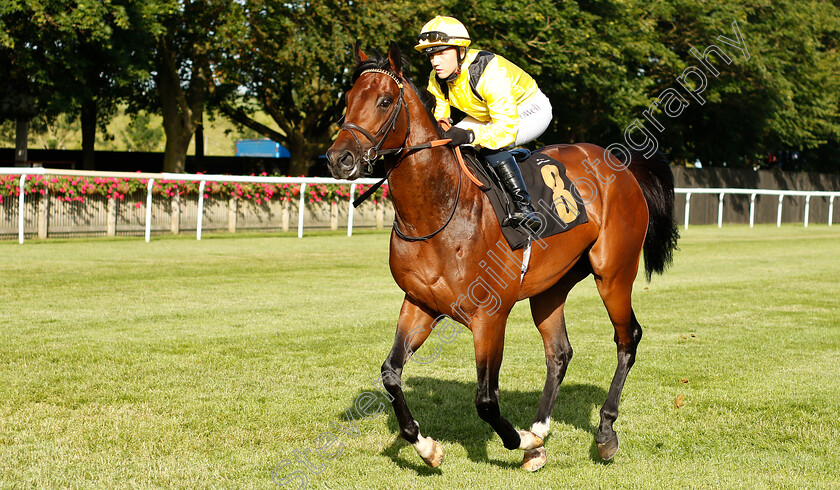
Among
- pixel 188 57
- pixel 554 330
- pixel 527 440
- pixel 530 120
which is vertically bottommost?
pixel 527 440

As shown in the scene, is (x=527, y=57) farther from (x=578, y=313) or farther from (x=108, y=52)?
(x=578, y=313)

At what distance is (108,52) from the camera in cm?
1922

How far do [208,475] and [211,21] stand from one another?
1933 cm

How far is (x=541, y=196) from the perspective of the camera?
15.2ft

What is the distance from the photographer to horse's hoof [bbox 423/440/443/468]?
400 centimetres

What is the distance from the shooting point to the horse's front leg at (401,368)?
399cm

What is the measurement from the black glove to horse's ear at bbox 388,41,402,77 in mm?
400

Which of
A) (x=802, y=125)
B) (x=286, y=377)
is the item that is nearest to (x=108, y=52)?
(x=286, y=377)

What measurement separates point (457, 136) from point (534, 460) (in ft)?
5.34

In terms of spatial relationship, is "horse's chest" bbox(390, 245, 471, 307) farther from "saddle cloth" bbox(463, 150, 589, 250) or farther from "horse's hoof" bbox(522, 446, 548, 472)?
"horse's hoof" bbox(522, 446, 548, 472)

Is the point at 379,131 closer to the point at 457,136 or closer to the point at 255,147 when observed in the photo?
the point at 457,136

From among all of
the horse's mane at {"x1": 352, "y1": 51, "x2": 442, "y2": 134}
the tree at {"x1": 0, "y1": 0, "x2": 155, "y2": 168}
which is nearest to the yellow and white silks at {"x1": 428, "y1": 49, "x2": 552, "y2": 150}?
the horse's mane at {"x1": 352, "y1": 51, "x2": 442, "y2": 134}

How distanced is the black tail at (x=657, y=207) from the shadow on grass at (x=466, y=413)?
0.99m

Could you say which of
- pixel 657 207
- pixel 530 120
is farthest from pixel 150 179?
pixel 530 120
